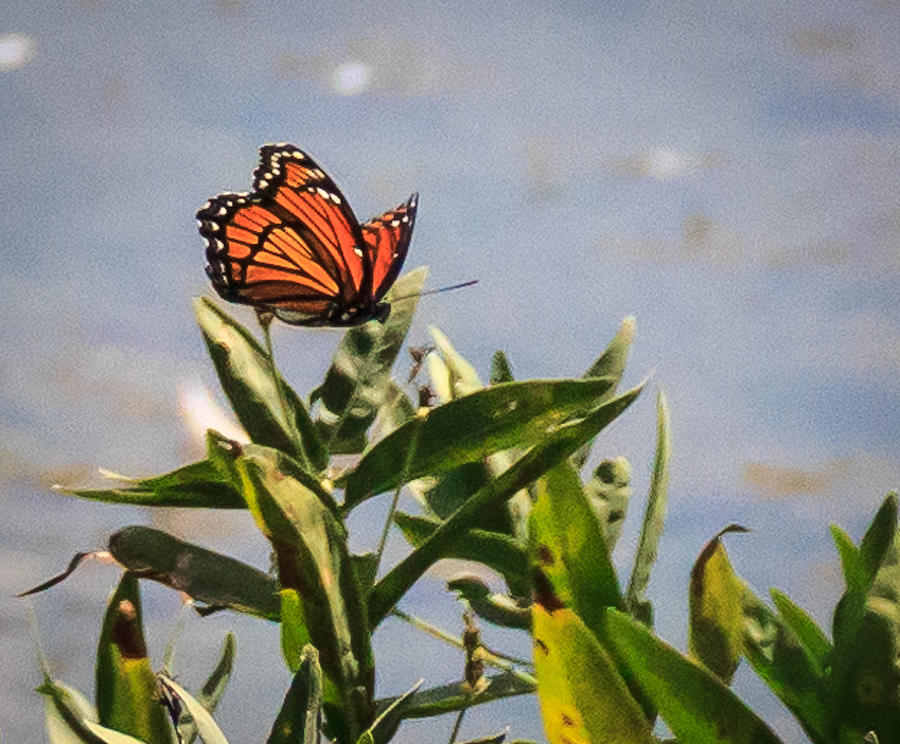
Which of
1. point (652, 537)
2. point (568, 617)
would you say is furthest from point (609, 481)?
point (568, 617)

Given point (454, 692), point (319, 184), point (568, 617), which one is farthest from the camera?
point (319, 184)

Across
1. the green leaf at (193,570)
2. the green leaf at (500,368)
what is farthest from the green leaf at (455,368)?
the green leaf at (193,570)

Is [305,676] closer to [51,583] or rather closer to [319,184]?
[51,583]

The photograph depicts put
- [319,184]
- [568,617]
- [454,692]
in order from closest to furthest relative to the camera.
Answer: [568,617], [454,692], [319,184]

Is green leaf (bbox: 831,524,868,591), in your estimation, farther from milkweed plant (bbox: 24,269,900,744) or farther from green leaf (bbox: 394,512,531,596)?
green leaf (bbox: 394,512,531,596)

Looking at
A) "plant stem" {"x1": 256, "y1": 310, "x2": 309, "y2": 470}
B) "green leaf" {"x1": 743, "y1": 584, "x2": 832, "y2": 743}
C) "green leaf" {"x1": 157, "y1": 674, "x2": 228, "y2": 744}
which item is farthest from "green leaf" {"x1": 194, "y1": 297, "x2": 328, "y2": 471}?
"green leaf" {"x1": 743, "y1": 584, "x2": 832, "y2": 743}

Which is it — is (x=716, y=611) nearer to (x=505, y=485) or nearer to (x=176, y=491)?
(x=505, y=485)

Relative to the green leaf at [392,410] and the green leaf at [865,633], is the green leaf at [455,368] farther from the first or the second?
the green leaf at [865,633]
